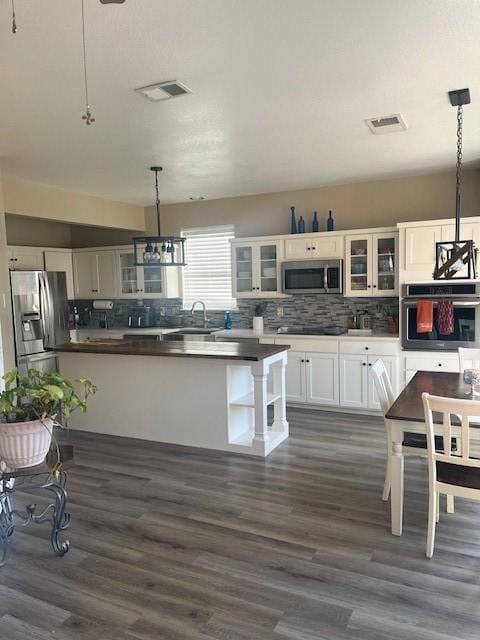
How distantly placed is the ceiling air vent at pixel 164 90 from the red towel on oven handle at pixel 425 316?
3234 millimetres

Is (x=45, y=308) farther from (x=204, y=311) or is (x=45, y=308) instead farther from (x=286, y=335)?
(x=286, y=335)

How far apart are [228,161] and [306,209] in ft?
5.89

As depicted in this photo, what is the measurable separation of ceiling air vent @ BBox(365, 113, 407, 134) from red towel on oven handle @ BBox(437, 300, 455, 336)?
1.90 metres

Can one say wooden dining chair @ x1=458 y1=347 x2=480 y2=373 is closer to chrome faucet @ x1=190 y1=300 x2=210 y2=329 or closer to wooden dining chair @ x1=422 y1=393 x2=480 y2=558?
wooden dining chair @ x1=422 y1=393 x2=480 y2=558

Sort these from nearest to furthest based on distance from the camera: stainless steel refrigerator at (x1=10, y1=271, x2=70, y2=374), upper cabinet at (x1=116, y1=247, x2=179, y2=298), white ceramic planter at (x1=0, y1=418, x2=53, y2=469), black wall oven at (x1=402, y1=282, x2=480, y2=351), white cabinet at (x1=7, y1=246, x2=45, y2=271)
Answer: white ceramic planter at (x1=0, y1=418, x2=53, y2=469) < black wall oven at (x1=402, y1=282, x2=480, y2=351) < stainless steel refrigerator at (x1=10, y1=271, x2=70, y2=374) < white cabinet at (x1=7, y1=246, x2=45, y2=271) < upper cabinet at (x1=116, y1=247, x2=179, y2=298)

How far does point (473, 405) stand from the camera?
234 cm

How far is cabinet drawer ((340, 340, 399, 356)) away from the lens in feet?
16.8

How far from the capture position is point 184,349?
4516 millimetres

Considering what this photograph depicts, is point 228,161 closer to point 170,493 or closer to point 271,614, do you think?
point 170,493

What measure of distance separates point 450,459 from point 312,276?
11.5 ft

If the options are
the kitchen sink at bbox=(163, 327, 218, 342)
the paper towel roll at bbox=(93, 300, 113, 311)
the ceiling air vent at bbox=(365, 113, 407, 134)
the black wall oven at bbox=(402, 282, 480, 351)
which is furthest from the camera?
the paper towel roll at bbox=(93, 300, 113, 311)

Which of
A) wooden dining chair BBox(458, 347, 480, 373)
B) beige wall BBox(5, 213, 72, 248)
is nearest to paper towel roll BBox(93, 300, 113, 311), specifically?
beige wall BBox(5, 213, 72, 248)

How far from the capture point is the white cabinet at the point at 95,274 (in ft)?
23.6

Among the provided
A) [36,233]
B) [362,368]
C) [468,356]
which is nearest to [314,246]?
[362,368]
